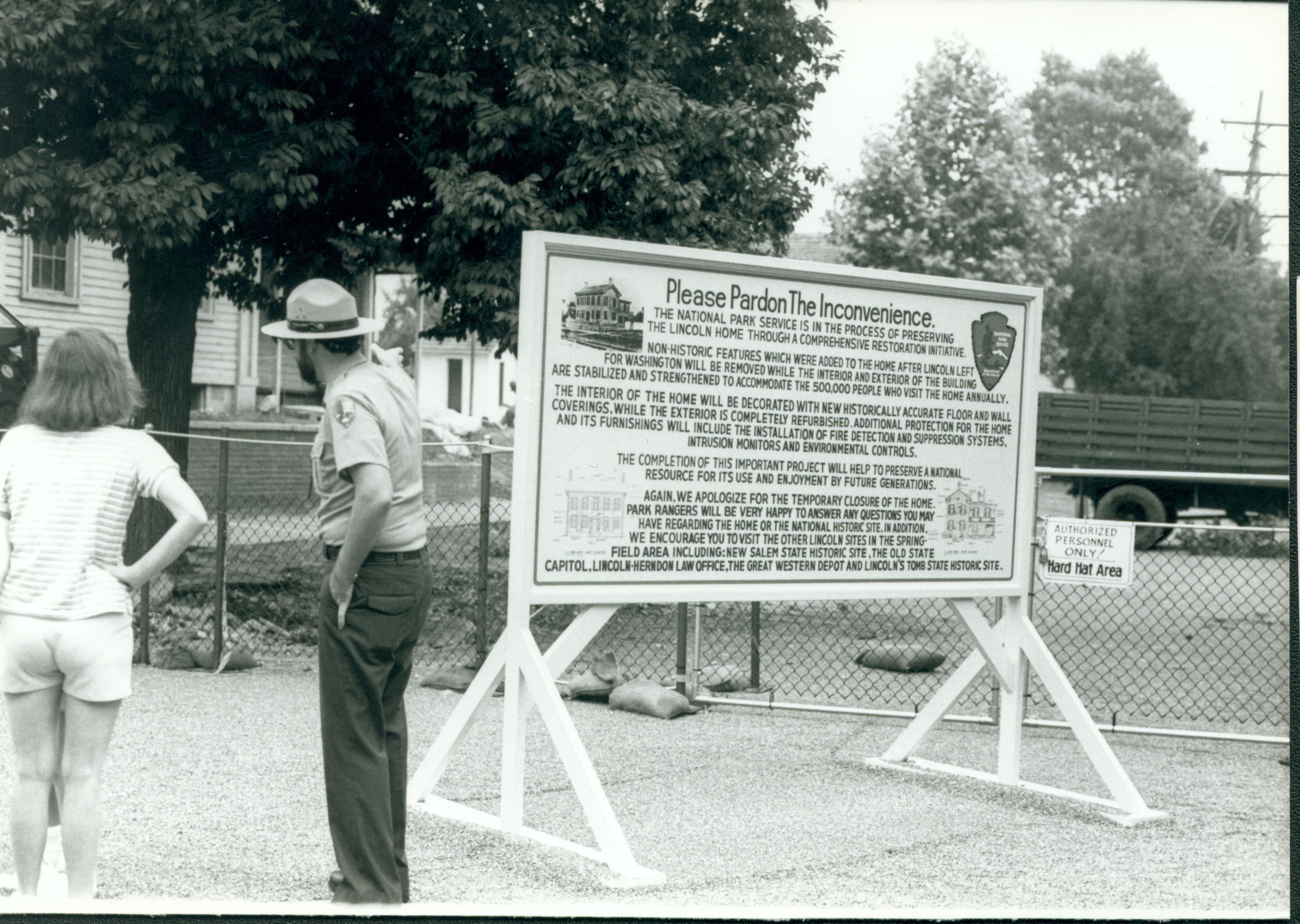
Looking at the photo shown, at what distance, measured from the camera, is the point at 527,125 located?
11.0 meters

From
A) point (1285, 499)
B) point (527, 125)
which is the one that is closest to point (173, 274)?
point (527, 125)

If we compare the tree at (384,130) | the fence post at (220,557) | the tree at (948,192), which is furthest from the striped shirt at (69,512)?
the tree at (948,192)

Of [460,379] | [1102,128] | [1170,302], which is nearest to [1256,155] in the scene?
[1102,128]

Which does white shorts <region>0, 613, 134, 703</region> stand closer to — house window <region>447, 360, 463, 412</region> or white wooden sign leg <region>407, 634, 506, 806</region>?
white wooden sign leg <region>407, 634, 506, 806</region>

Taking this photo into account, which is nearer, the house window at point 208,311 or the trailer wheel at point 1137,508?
the house window at point 208,311

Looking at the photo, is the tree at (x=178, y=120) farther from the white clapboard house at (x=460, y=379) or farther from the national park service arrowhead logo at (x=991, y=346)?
the white clapboard house at (x=460, y=379)

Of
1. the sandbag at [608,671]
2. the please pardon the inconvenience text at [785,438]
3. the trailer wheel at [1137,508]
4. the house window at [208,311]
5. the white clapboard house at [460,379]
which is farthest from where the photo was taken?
the white clapboard house at [460,379]

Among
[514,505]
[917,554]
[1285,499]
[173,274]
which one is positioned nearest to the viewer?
[514,505]

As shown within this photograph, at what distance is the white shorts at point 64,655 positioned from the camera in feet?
12.3

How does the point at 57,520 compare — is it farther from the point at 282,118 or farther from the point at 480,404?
the point at 480,404

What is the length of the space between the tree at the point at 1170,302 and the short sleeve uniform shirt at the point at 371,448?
2197 cm

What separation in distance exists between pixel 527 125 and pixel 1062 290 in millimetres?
27370

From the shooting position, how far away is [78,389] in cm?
388

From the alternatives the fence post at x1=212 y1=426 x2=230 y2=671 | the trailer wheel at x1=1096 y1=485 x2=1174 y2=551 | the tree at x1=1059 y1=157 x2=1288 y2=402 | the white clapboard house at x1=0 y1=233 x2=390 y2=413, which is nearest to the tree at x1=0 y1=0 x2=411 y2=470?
the white clapboard house at x1=0 y1=233 x2=390 y2=413
